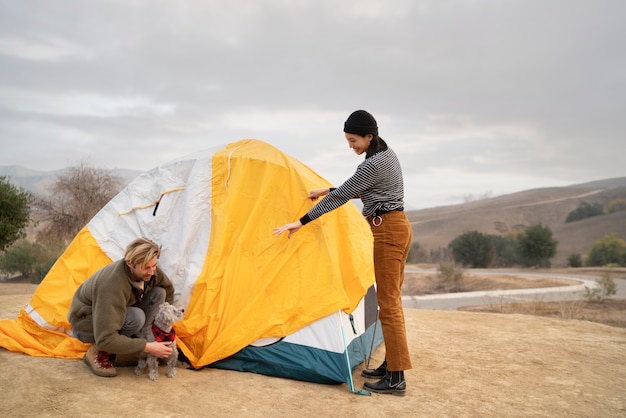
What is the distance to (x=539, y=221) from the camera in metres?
73.6

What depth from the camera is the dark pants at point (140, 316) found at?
409 cm

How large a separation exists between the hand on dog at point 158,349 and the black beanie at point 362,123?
Result: 7.97 feet

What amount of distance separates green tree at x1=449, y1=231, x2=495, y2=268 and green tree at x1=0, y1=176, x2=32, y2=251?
108 ft

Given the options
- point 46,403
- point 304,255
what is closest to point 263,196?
point 304,255

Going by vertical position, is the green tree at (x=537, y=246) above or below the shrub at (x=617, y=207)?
below

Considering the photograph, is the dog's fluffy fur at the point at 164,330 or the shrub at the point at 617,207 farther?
the shrub at the point at 617,207

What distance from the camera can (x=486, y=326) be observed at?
7457 millimetres

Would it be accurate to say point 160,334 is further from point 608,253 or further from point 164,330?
point 608,253

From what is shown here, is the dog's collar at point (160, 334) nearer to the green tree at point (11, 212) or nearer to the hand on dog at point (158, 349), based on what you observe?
the hand on dog at point (158, 349)

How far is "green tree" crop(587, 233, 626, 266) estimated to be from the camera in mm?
37750

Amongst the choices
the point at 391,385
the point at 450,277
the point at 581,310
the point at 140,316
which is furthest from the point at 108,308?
the point at 450,277

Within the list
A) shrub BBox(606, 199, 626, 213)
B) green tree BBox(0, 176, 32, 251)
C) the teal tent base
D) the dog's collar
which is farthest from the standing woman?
shrub BBox(606, 199, 626, 213)

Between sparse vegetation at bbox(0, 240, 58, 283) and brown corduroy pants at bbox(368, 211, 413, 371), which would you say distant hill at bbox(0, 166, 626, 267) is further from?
brown corduroy pants at bbox(368, 211, 413, 371)

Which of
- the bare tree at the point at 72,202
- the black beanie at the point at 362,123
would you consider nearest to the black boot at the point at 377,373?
the black beanie at the point at 362,123
